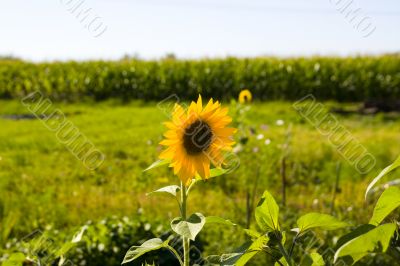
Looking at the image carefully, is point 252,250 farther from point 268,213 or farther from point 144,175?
point 144,175

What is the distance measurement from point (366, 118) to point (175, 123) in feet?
33.5

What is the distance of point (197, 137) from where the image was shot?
1201 millimetres

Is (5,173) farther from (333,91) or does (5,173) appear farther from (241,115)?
(333,91)

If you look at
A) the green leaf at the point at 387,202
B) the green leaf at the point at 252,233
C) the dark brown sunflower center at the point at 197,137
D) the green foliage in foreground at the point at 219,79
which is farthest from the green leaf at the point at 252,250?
the green foliage in foreground at the point at 219,79

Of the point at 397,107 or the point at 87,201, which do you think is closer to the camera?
the point at 87,201

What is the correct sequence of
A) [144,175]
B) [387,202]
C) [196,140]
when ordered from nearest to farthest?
[387,202], [196,140], [144,175]

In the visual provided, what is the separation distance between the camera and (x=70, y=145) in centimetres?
840

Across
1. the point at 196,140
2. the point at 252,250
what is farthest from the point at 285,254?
the point at 196,140

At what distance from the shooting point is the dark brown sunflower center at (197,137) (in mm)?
1174

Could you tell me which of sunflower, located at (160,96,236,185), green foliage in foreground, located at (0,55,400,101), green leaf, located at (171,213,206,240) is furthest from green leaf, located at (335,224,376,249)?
green foliage in foreground, located at (0,55,400,101)

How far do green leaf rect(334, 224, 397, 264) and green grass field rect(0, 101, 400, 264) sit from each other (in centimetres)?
327

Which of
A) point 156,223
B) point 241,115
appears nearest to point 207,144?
point 156,223

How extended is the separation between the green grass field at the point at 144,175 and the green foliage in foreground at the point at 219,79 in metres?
3.05

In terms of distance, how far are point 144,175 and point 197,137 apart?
559 cm
